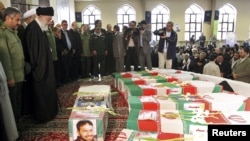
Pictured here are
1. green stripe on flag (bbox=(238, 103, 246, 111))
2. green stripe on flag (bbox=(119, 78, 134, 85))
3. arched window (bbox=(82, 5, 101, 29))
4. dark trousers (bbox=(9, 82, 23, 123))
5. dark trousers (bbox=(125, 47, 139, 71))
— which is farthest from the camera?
arched window (bbox=(82, 5, 101, 29))

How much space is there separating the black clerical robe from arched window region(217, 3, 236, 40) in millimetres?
14409

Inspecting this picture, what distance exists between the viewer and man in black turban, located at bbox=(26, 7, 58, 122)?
3.38 m

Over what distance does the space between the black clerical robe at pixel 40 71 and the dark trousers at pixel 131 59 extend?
3.09 meters

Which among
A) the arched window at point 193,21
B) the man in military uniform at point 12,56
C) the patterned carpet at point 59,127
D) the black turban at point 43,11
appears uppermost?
the arched window at point 193,21

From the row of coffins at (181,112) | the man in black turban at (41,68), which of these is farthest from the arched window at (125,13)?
the row of coffins at (181,112)

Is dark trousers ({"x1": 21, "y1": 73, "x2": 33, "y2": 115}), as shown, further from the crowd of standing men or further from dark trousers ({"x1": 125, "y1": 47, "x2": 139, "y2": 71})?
dark trousers ({"x1": 125, "y1": 47, "x2": 139, "y2": 71})

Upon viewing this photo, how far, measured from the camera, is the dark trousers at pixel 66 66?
572 cm

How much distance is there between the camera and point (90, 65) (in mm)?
6387

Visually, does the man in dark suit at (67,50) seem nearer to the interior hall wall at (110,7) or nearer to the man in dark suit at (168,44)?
the man in dark suit at (168,44)

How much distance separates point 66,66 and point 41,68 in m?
2.37

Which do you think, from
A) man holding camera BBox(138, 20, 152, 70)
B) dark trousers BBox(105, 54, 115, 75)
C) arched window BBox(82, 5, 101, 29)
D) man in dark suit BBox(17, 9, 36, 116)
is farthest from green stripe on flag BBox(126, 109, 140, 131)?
arched window BBox(82, 5, 101, 29)

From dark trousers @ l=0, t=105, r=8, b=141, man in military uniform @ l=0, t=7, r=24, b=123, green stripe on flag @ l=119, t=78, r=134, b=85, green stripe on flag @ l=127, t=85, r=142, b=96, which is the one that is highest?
man in military uniform @ l=0, t=7, r=24, b=123

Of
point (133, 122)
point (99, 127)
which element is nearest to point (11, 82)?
point (99, 127)

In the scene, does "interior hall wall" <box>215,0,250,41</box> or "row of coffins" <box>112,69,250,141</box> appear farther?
"interior hall wall" <box>215,0,250,41</box>
